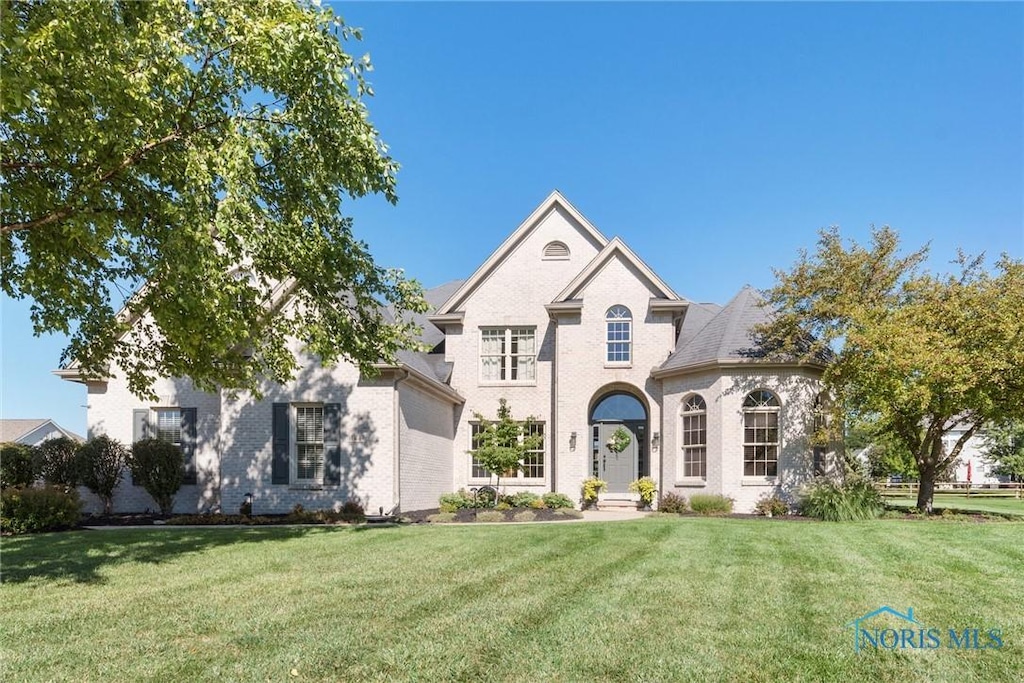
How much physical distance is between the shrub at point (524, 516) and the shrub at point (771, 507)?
6.40 meters

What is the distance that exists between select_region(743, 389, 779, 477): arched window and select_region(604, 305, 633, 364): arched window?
4246 millimetres

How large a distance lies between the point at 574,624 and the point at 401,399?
13140mm

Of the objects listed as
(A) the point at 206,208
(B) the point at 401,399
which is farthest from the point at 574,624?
(B) the point at 401,399

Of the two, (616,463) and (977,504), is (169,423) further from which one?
(977,504)

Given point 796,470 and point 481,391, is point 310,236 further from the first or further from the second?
point 796,470

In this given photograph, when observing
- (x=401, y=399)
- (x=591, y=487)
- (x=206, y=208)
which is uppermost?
(x=206, y=208)

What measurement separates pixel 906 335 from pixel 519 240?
12.5 metres

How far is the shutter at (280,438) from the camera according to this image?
61.3 feet

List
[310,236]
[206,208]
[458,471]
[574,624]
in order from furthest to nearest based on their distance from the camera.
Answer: [458,471] < [310,236] < [206,208] < [574,624]

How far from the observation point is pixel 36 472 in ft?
61.1

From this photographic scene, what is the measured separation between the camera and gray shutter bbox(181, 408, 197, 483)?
19859mm

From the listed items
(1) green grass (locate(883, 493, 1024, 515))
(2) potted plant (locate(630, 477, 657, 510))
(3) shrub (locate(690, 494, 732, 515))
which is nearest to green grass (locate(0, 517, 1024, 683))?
(3) shrub (locate(690, 494, 732, 515))

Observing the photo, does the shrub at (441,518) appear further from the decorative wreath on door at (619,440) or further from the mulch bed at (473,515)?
the decorative wreath on door at (619,440)

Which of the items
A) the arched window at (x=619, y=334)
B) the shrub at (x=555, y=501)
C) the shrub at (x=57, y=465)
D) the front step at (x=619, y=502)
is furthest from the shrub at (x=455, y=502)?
the shrub at (x=57, y=465)
